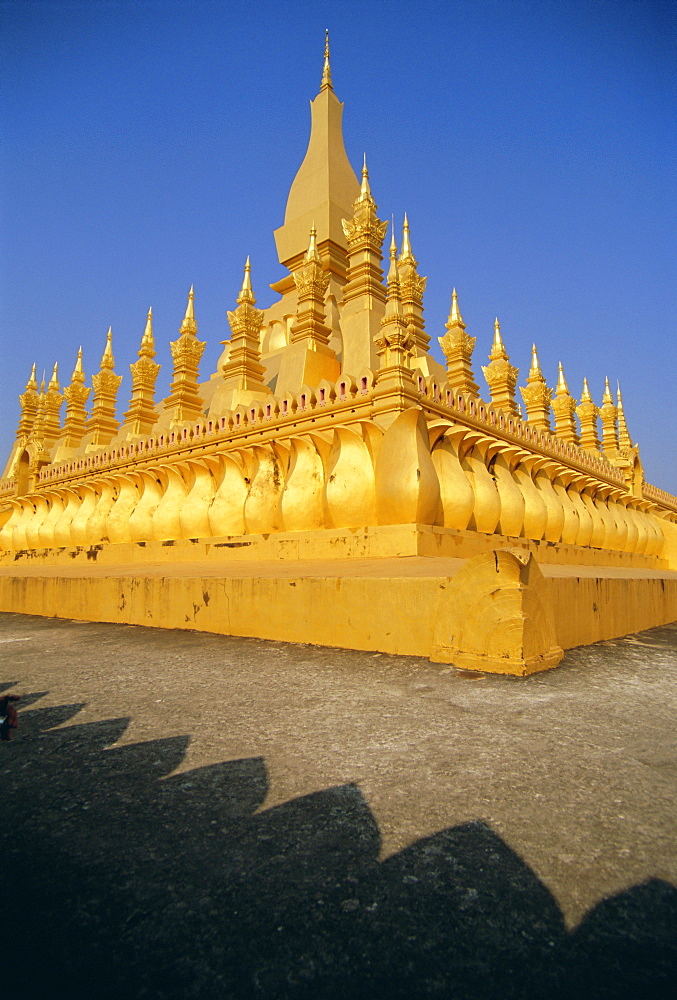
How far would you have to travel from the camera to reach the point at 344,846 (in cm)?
142

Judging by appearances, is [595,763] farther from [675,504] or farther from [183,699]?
[675,504]

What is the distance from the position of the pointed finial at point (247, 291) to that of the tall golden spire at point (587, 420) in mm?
11269

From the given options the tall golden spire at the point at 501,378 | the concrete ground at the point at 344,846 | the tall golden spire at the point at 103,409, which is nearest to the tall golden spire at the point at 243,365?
the tall golden spire at the point at 501,378

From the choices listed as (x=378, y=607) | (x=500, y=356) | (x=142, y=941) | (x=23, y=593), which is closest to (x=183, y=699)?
(x=378, y=607)

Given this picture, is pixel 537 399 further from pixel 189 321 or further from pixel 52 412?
pixel 52 412

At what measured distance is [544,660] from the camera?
334cm

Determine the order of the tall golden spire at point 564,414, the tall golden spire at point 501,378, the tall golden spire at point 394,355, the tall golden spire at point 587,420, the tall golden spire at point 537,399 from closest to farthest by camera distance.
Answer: the tall golden spire at point 394,355
the tall golden spire at point 501,378
the tall golden spire at point 537,399
the tall golden spire at point 564,414
the tall golden spire at point 587,420

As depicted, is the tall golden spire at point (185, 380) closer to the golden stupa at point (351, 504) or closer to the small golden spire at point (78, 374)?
the golden stupa at point (351, 504)

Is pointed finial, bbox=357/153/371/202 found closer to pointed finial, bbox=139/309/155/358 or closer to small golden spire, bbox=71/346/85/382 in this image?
pointed finial, bbox=139/309/155/358

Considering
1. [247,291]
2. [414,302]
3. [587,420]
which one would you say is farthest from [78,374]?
[587,420]

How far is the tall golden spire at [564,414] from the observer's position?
1568 cm

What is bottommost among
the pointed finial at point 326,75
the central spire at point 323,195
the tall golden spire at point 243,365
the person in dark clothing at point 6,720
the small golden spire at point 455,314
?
the person in dark clothing at point 6,720

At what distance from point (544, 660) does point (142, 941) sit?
2.80m

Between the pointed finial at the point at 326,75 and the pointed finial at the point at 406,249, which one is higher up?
the pointed finial at the point at 326,75
